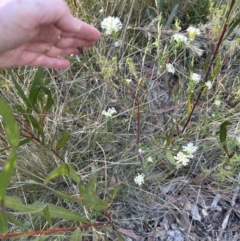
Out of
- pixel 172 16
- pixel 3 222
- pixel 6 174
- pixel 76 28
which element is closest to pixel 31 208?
pixel 3 222

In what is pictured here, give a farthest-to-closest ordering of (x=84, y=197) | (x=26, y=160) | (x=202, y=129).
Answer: (x=26, y=160) → (x=202, y=129) → (x=84, y=197)

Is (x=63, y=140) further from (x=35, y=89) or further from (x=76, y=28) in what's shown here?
(x=76, y=28)

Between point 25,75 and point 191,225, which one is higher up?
point 25,75

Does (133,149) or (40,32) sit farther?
(133,149)

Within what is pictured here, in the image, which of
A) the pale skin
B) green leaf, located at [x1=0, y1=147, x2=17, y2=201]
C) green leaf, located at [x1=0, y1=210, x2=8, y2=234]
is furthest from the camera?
the pale skin

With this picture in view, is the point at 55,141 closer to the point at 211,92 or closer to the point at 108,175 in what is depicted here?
the point at 108,175

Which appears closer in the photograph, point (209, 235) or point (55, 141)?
point (209, 235)

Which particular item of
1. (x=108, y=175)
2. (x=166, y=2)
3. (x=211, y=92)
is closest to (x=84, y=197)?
(x=108, y=175)

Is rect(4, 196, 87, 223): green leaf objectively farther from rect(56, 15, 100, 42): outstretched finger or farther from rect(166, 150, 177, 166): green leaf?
rect(56, 15, 100, 42): outstretched finger

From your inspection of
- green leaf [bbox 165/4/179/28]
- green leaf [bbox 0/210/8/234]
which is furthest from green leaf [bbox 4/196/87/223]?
green leaf [bbox 165/4/179/28]
